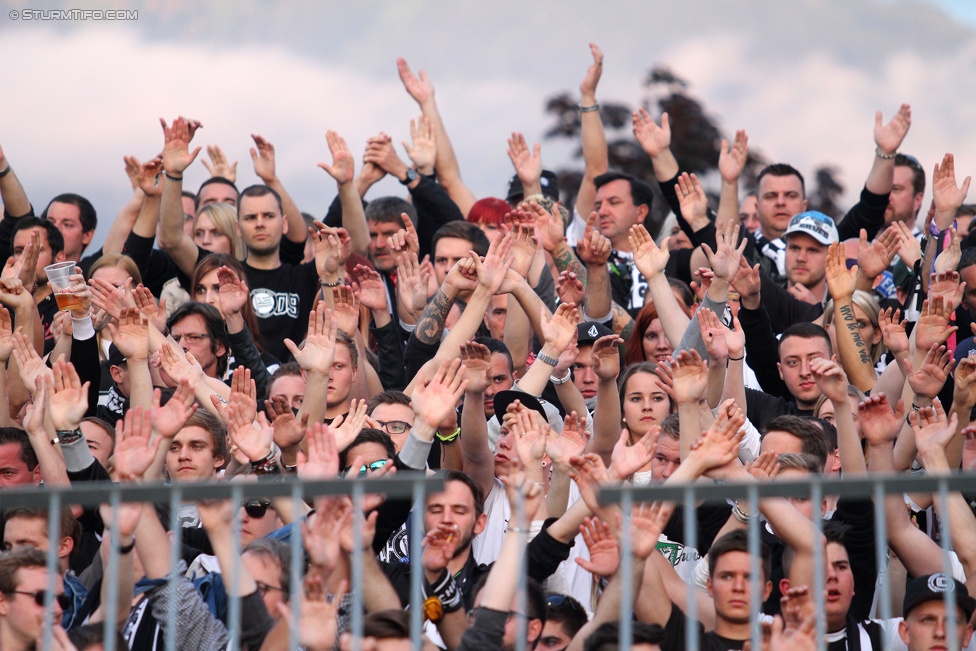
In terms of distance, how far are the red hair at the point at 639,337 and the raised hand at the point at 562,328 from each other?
100cm

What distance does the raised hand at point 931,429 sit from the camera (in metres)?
5.69

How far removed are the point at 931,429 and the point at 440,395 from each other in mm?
2162

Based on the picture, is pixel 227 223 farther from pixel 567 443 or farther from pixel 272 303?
pixel 567 443

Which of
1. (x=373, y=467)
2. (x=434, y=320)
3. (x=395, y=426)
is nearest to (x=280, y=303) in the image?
(x=434, y=320)

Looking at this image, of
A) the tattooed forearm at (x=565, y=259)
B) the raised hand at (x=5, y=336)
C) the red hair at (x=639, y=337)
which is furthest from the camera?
the tattooed forearm at (x=565, y=259)

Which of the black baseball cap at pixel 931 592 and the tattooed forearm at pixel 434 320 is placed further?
the tattooed forearm at pixel 434 320

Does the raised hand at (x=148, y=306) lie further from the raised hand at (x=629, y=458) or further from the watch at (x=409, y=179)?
the raised hand at (x=629, y=458)

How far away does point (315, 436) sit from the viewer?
17.2 ft

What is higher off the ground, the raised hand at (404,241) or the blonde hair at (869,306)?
the raised hand at (404,241)

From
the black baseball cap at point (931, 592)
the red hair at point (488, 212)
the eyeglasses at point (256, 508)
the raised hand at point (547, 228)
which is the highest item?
the red hair at point (488, 212)

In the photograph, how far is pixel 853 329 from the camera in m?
7.39

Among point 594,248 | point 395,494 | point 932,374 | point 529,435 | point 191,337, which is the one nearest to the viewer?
point 395,494

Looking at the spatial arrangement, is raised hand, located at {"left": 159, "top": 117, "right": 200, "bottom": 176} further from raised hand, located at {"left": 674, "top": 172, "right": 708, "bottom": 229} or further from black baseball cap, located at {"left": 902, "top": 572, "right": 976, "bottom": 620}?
black baseball cap, located at {"left": 902, "top": 572, "right": 976, "bottom": 620}

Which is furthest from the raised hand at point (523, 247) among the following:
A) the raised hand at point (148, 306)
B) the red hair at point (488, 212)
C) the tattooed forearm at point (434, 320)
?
the raised hand at point (148, 306)
